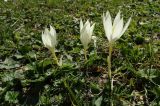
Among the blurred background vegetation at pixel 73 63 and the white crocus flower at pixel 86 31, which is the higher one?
the white crocus flower at pixel 86 31

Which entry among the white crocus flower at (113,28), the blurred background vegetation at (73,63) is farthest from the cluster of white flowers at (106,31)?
the blurred background vegetation at (73,63)

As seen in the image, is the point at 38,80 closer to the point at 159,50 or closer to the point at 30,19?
the point at 159,50

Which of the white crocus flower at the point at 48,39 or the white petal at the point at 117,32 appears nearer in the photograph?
the white petal at the point at 117,32

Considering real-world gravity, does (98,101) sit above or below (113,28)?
below

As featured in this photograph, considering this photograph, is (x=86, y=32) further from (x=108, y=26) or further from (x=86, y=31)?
(x=108, y=26)

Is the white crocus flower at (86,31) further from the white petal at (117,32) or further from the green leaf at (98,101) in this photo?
the green leaf at (98,101)

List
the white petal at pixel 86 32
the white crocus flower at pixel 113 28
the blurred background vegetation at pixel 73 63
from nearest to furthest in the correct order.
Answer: the white crocus flower at pixel 113 28 < the white petal at pixel 86 32 < the blurred background vegetation at pixel 73 63

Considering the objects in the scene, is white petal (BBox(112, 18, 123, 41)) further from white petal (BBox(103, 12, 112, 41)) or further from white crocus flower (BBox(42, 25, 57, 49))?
white crocus flower (BBox(42, 25, 57, 49))

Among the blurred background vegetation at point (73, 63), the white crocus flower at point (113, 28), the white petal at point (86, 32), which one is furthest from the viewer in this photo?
the blurred background vegetation at point (73, 63)

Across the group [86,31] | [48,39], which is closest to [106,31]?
[86,31]
